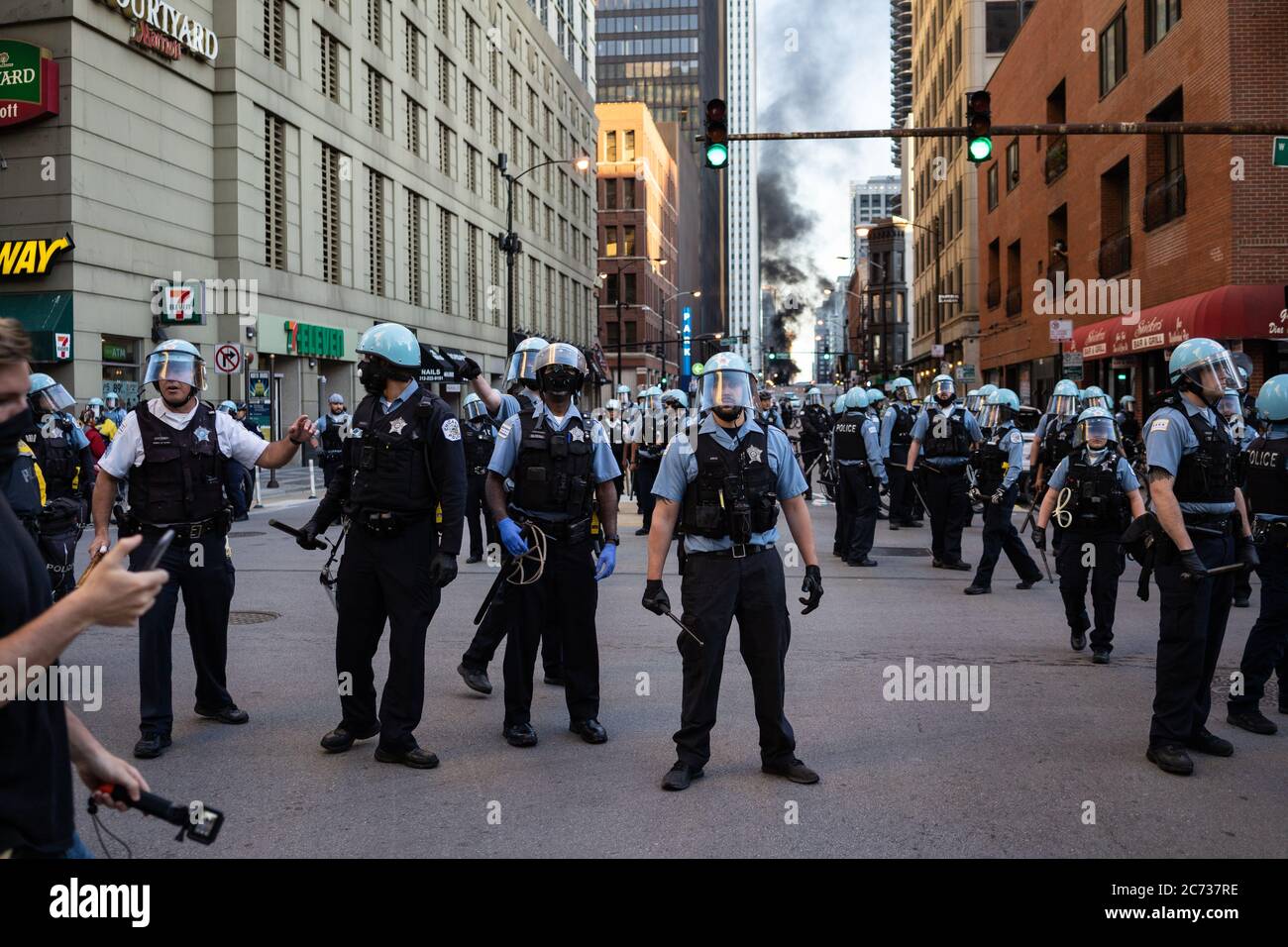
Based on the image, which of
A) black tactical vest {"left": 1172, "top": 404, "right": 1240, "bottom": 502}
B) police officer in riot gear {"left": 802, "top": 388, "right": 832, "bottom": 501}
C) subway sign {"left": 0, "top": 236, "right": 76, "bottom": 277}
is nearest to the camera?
black tactical vest {"left": 1172, "top": 404, "right": 1240, "bottom": 502}

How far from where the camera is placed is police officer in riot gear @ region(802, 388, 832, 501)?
69.6ft

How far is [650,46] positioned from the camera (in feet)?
465

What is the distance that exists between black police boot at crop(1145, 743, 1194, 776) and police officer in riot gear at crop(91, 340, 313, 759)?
4810 mm

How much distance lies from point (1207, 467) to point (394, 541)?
4.26m

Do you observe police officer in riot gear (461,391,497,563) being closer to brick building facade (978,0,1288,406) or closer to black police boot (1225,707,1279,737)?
black police boot (1225,707,1279,737)

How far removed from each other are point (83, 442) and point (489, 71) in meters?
47.8

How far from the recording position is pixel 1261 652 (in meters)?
6.07

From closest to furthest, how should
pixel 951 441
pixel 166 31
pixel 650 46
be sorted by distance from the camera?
pixel 951 441 < pixel 166 31 < pixel 650 46

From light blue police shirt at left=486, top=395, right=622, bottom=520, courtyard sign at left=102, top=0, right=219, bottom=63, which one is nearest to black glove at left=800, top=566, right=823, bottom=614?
light blue police shirt at left=486, top=395, right=622, bottom=520

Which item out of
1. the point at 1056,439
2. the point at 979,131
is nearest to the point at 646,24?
the point at 979,131

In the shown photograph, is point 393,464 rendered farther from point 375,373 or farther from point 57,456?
point 57,456

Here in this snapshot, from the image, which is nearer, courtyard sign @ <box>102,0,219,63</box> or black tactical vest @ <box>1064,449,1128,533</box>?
black tactical vest @ <box>1064,449,1128,533</box>

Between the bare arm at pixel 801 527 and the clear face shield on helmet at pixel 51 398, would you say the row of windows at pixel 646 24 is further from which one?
the bare arm at pixel 801 527
